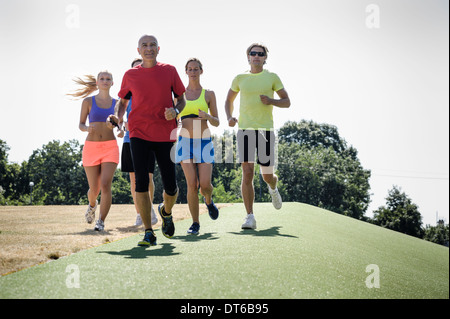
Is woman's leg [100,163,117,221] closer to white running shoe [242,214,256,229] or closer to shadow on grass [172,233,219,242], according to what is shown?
shadow on grass [172,233,219,242]

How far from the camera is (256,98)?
23.3 ft

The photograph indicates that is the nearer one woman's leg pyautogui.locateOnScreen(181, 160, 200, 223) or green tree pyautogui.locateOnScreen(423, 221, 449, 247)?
woman's leg pyautogui.locateOnScreen(181, 160, 200, 223)

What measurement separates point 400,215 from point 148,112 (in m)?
60.5

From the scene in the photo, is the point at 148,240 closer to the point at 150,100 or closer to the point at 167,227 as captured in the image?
the point at 167,227

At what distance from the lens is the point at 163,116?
536cm

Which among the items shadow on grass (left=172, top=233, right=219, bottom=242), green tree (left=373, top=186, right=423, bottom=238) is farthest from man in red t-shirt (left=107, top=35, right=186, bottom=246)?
green tree (left=373, top=186, right=423, bottom=238)

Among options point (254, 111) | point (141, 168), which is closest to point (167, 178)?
point (141, 168)

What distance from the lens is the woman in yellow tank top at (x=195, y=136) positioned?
260 inches

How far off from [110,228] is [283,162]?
2017 inches

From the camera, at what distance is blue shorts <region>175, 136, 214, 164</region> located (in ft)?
21.6

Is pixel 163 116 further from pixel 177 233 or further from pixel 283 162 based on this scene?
pixel 283 162

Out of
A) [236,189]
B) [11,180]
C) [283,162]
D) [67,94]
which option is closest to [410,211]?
[283,162]

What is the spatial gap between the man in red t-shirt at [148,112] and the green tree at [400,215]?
58924 millimetres

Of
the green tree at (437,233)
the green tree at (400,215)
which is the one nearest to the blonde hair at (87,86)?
the green tree at (400,215)
